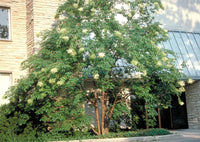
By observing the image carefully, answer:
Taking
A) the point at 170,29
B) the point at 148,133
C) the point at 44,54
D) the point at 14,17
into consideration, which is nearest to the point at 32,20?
the point at 14,17

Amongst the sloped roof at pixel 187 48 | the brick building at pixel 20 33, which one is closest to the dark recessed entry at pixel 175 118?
the brick building at pixel 20 33

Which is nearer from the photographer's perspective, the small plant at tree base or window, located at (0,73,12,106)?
the small plant at tree base

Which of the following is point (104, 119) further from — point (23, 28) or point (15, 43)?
point (23, 28)

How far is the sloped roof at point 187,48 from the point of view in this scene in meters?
18.4

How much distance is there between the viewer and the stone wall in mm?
18581

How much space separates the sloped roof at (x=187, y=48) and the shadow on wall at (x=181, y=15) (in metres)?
0.71

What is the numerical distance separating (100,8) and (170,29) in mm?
8374

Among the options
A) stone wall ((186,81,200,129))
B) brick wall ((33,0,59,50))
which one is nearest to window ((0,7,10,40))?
brick wall ((33,0,59,50))

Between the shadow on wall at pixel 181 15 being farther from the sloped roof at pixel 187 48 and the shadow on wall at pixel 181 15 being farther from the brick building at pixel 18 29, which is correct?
the brick building at pixel 18 29

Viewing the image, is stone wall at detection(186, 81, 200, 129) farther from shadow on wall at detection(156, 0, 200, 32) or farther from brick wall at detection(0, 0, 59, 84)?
brick wall at detection(0, 0, 59, 84)

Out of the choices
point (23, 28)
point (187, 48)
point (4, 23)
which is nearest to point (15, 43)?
point (23, 28)

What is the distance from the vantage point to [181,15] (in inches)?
858

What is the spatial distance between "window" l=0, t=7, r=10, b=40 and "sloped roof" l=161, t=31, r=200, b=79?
906 centimetres

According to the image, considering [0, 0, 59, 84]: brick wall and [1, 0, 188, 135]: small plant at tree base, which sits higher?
[0, 0, 59, 84]: brick wall
